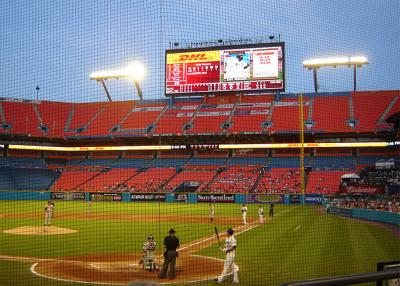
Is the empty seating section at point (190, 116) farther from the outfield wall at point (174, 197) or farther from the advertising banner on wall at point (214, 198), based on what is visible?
the advertising banner on wall at point (214, 198)

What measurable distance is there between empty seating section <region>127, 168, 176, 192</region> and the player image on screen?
420 inches

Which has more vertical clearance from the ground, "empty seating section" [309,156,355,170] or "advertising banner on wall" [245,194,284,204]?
"empty seating section" [309,156,355,170]

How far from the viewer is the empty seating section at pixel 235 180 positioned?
3662 centimetres

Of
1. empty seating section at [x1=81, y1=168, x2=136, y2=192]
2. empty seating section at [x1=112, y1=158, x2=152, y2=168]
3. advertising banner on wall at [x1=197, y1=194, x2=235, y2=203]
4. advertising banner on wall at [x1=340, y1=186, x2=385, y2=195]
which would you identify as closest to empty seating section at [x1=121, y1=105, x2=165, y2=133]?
empty seating section at [x1=112, y1=158, x2=152, y2=168]

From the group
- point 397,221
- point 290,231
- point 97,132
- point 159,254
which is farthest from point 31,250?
point 97,132

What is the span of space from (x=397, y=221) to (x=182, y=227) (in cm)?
971

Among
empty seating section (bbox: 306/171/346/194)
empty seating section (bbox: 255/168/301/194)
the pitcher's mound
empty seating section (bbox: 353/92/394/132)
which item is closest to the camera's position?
the pitcher's mound

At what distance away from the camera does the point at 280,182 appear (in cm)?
3656

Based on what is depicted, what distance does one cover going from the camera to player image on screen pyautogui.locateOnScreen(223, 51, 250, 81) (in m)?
41.3

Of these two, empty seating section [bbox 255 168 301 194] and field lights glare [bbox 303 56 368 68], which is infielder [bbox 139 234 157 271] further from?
field lights glare [bbox 303 56 368 68]

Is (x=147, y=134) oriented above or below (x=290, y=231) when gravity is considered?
above

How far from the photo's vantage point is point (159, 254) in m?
13.2

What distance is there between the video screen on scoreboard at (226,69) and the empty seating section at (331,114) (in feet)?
17.5

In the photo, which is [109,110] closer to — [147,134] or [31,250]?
[147,134]
